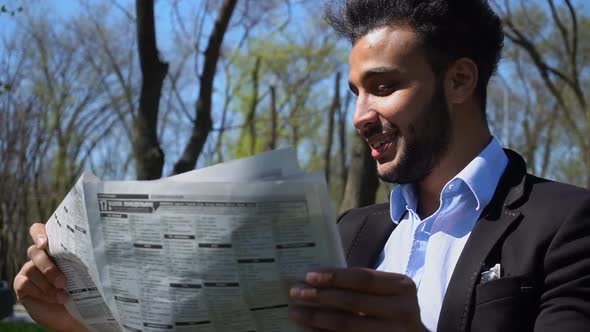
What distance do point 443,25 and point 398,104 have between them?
0.34 meters

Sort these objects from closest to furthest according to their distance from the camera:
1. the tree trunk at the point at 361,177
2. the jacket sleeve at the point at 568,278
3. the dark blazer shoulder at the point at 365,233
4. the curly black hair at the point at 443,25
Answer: the jacket sleeve at the point at 568,278 → the curly black hair at the point at 443,25 → the dark blazer shoulder at the point at 365,233 → the tree trunk at the point at 361,177

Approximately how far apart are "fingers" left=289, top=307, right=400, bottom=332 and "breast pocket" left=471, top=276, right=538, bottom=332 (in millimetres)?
493

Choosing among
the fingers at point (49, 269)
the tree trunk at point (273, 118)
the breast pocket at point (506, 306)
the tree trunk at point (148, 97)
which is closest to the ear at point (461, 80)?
the breast pocket at point (506, 306)

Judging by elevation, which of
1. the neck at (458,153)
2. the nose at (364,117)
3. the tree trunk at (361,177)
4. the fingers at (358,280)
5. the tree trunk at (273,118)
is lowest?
the fingers at (358,280)

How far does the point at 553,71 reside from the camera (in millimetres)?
12703

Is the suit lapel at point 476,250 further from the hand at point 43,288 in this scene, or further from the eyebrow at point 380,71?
the hand at point 43,288

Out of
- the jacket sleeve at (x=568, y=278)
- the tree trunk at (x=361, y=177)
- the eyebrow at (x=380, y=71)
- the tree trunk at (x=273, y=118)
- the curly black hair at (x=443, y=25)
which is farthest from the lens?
the tree trunk at (x=273, y=118)

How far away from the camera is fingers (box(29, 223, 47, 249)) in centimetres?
193

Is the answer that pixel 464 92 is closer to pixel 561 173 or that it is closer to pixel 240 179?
pixel 240 179

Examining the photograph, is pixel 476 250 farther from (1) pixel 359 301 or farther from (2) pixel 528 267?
(1) pixel 359 301

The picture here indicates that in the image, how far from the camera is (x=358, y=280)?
1.37 metres

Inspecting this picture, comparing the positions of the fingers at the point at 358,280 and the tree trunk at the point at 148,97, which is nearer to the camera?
the fingers at the point at 358,280

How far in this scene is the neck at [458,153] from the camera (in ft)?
7.38

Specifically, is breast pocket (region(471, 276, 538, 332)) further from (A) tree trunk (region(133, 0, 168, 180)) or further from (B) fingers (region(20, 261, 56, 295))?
(A) tree trunk (region(133, 0, 168, 180))
